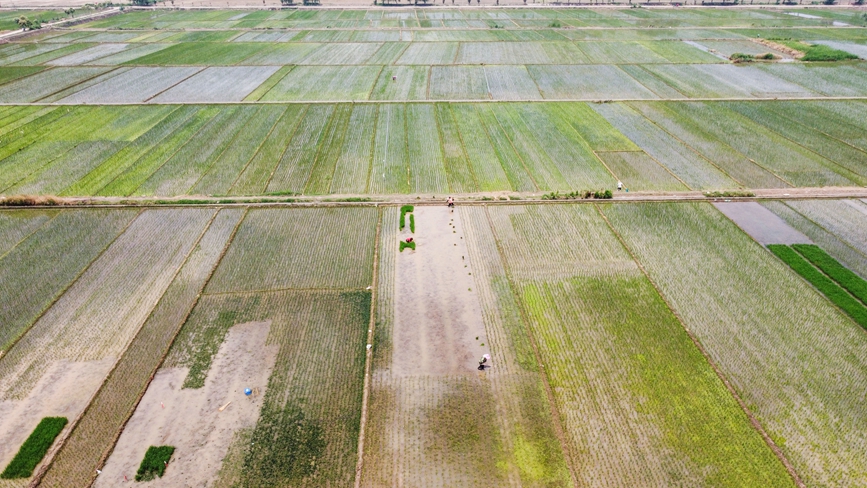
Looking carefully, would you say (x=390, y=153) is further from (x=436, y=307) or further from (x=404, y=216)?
(x=436, y=307)

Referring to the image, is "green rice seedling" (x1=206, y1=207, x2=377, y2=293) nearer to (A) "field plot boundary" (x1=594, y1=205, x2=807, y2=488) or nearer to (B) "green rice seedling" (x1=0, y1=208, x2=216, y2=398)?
(B) "green rice seedling" (x1=0, y1=208, x2=216, y2=398)

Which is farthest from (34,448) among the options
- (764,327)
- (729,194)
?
(729,194)

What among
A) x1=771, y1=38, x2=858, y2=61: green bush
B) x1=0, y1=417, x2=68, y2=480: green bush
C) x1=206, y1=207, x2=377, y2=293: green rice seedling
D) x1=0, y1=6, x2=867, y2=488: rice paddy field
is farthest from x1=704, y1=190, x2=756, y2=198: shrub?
x1=771, y1=38, x2=858, y2=61: green bush

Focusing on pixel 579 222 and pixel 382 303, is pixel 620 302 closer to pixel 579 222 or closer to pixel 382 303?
pixel 579 222

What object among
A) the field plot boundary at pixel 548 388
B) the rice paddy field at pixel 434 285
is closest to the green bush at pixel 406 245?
the rice paddy field at pixel 434 285

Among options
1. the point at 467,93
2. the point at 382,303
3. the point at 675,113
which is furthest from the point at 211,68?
the point at 675,113

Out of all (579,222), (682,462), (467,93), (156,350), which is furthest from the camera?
(467,93)

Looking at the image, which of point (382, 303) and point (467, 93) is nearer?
point (382, 303)
